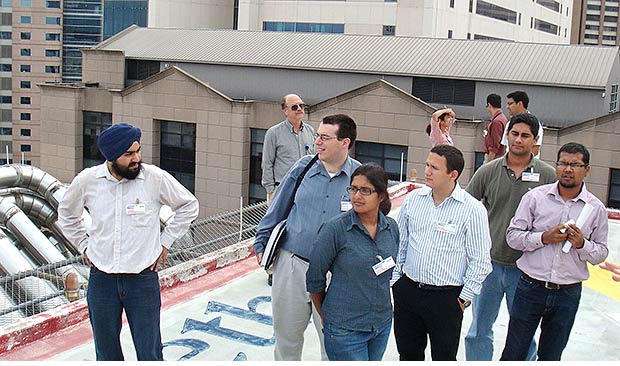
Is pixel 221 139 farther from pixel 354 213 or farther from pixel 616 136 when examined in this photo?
pixel 354 213

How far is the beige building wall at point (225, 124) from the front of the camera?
1024 inches

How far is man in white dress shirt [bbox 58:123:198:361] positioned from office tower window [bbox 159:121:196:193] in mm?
29439

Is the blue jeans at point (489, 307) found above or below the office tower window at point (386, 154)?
above

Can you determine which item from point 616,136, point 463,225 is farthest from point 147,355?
point 616,136

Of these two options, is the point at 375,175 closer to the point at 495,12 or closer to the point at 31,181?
the point at 31,181

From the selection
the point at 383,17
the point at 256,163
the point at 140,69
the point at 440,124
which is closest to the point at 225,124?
the point at 256,163

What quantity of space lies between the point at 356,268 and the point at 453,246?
2.57ft

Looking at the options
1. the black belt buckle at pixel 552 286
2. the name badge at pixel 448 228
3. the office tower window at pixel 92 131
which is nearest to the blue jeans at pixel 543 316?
the black belt buckle at pixel 552 286

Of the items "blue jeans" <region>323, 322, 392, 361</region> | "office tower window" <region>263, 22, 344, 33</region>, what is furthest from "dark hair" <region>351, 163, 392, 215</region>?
"office tower window" <region>263, 22, 344, 33</region>

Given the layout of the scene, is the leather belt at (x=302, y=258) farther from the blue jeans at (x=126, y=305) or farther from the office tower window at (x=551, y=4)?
the office tower window at (x=551, y=4)

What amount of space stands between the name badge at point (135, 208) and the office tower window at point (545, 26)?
67641 mm

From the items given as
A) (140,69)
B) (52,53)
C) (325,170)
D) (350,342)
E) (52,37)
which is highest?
(52,37)

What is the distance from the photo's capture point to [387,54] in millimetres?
34438

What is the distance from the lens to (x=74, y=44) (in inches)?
2581
